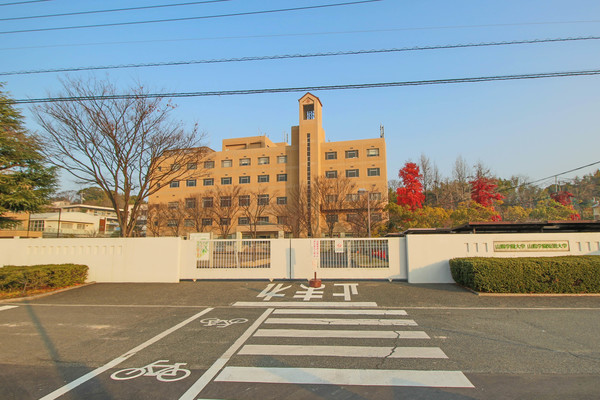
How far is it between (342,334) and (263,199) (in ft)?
160

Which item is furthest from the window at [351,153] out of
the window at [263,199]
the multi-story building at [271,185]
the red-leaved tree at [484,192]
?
the red-leaved tree at [484,192]

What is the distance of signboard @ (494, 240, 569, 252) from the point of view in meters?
12.3

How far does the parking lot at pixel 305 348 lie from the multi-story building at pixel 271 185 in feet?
120

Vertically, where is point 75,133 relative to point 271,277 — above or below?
above

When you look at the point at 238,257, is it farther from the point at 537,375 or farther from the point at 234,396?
the point at 537,375

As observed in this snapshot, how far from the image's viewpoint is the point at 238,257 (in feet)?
45.6

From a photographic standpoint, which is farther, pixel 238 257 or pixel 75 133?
pixel 75 133

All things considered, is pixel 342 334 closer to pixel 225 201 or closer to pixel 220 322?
pixel 220 322

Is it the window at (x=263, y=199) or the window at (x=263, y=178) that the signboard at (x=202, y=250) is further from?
the window at (x=263, y=178)

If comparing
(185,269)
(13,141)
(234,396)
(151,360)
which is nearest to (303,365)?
(234,396)

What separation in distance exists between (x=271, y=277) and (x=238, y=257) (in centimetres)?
165

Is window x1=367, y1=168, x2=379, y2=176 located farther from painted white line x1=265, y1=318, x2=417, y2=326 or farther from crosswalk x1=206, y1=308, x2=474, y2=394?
painted white line x1=265, y1=318, x2=417, y2=326

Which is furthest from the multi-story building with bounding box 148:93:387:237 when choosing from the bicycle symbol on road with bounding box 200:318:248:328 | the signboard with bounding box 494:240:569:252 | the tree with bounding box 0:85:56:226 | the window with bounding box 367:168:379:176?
the bicycle symbol on road with bounding box 200:318:248:328

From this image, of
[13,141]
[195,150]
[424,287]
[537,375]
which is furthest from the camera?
[195,150]
